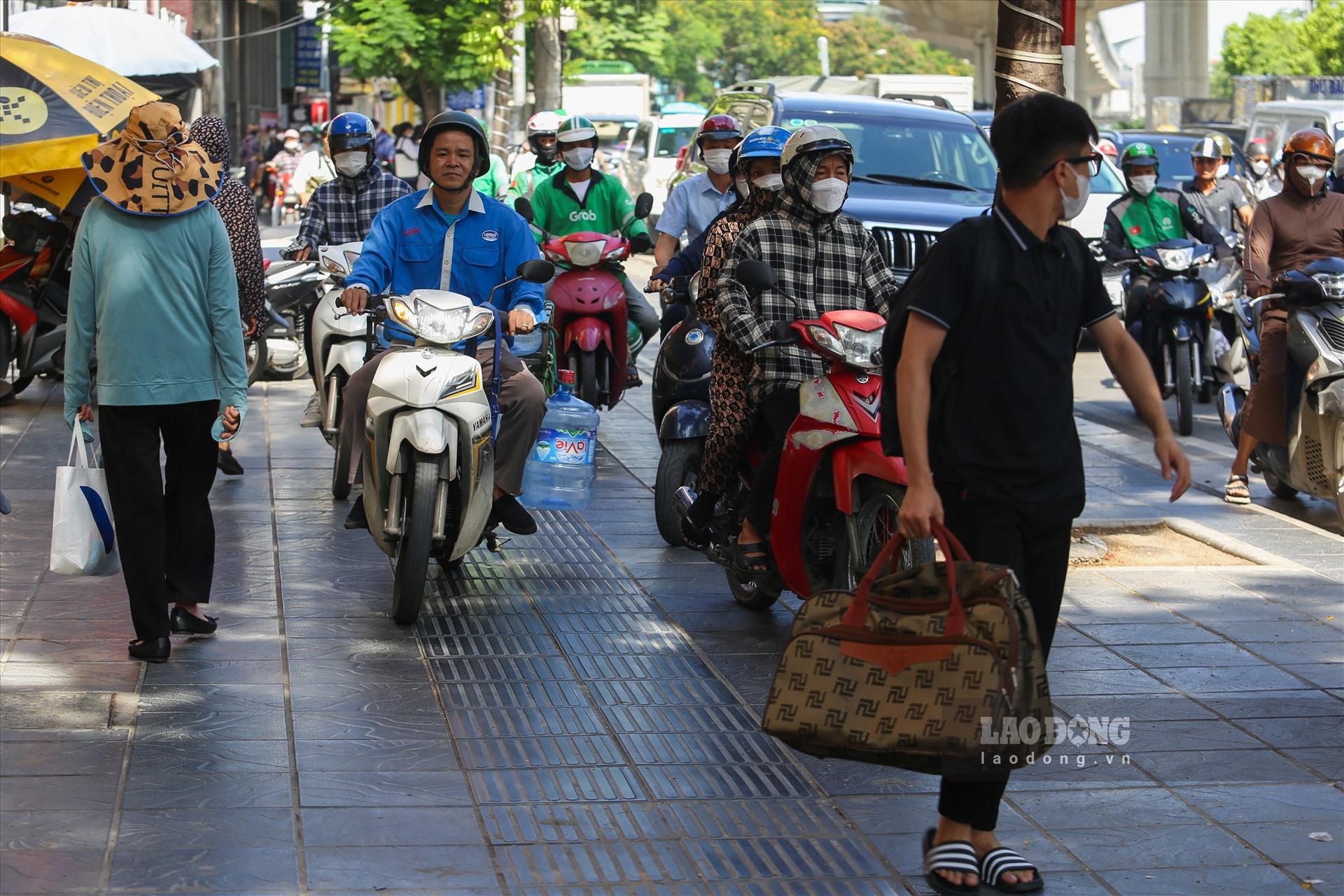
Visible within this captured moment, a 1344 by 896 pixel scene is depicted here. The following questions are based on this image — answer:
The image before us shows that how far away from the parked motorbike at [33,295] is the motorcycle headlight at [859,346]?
25.7 feet

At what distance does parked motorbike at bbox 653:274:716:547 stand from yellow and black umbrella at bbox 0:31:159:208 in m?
5.04

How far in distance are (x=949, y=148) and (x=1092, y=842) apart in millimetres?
11280

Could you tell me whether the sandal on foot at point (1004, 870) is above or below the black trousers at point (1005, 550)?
below

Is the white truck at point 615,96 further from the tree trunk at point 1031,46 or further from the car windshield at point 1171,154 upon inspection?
the tree trunk at point 1031,46

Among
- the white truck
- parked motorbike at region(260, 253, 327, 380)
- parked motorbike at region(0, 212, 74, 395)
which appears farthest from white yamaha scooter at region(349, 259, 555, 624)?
the white truck

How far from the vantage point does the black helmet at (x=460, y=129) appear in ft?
23.4

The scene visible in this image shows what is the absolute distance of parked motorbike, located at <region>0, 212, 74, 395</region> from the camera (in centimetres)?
1234

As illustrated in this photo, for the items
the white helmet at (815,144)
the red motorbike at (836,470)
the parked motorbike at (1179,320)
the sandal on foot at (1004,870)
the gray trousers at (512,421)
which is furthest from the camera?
the parked motorbike at (1179,320)

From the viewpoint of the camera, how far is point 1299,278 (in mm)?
9008

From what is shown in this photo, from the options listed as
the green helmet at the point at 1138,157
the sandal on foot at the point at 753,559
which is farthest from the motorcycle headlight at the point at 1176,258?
the sandal on foot at the point at 753,559

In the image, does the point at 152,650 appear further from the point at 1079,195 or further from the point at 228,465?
the point at 228,465

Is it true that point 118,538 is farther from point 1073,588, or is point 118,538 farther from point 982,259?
point 1073,588

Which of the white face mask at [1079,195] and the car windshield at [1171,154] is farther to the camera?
the car windshield at [1171,154]

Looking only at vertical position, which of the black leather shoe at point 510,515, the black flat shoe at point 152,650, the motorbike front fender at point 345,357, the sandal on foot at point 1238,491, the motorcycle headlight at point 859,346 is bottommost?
the black flat shoe at point 152,650
